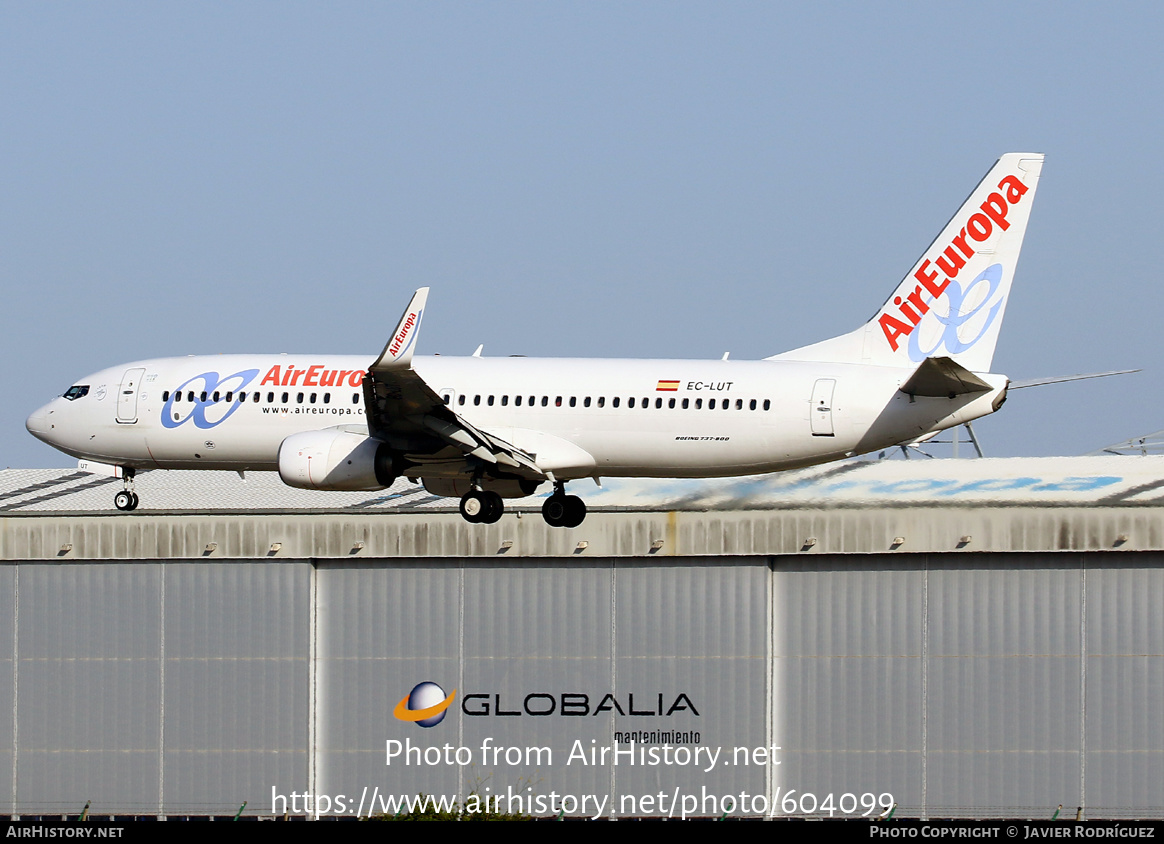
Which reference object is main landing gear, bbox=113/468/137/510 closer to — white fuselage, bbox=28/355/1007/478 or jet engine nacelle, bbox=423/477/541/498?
white fuselage, bbox=28/355/1007/478

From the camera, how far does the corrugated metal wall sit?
186 feet

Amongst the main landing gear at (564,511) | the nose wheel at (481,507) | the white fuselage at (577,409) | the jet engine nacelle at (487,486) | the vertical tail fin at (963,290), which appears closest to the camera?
the white fuselage at (577,409)

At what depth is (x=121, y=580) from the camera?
60.3 meters

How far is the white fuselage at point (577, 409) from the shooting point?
167 ft

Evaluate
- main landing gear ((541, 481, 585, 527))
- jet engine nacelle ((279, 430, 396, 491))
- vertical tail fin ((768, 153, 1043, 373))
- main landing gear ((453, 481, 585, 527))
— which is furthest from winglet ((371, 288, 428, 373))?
vertical tail fin ((768, 153, 1043, 373))

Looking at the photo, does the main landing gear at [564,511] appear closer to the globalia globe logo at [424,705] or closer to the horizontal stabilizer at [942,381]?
the globalia globe logo at [424,705]

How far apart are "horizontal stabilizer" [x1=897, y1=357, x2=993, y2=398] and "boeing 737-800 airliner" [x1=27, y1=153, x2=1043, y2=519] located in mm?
68

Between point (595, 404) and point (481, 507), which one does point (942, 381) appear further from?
point (481, 507)

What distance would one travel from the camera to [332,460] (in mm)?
50562

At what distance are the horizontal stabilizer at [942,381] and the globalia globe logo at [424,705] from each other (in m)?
17.6

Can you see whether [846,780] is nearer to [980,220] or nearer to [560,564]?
[560,564]

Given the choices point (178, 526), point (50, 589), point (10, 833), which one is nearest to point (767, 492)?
point (178, 526)

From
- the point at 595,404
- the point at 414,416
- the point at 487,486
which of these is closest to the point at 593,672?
the point at 487,486

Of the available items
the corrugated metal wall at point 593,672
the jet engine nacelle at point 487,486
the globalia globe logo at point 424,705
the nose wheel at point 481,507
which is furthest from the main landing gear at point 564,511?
the globalia globe logo at point 424,705
